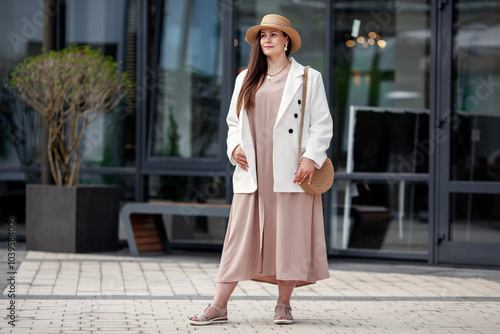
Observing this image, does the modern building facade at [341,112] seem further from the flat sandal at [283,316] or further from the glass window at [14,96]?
the flat sandal at [283,316]

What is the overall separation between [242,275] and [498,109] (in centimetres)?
405

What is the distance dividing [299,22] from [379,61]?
904 mm

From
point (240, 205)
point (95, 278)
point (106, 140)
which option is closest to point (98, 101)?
point (106, 140)

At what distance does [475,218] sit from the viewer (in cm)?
749

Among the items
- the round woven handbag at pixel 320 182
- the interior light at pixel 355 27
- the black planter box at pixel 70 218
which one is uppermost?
the interior light at pixel 355 27

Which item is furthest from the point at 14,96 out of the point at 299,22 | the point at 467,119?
the point at 467,119

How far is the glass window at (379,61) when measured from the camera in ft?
25.5

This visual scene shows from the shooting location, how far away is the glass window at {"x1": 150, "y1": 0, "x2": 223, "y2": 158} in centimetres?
840

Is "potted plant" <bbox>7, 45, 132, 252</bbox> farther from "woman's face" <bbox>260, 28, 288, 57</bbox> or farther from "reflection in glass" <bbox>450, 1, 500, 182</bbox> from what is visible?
"woman's face" <bbox>260, 28, 288, 57</bbox>

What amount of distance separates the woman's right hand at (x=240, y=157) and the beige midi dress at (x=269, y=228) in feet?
0.25

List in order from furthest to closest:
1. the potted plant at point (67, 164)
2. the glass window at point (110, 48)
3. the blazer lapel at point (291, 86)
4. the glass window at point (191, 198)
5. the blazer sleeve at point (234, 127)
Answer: the glass window at point (110, 48) → the glass window at point (191, 198) → the potted plant at point (67, 164) → the blazer sleeve at point (234, 127) → the blazer lapel at point (291, 86)

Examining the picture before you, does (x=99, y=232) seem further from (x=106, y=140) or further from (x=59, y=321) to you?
(x=59, y=321)

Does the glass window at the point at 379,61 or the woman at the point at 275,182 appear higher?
the glass window at the point at 379,61

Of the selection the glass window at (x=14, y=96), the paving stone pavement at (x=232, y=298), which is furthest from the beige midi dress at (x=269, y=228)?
the glass window at (x=14, y=96)
